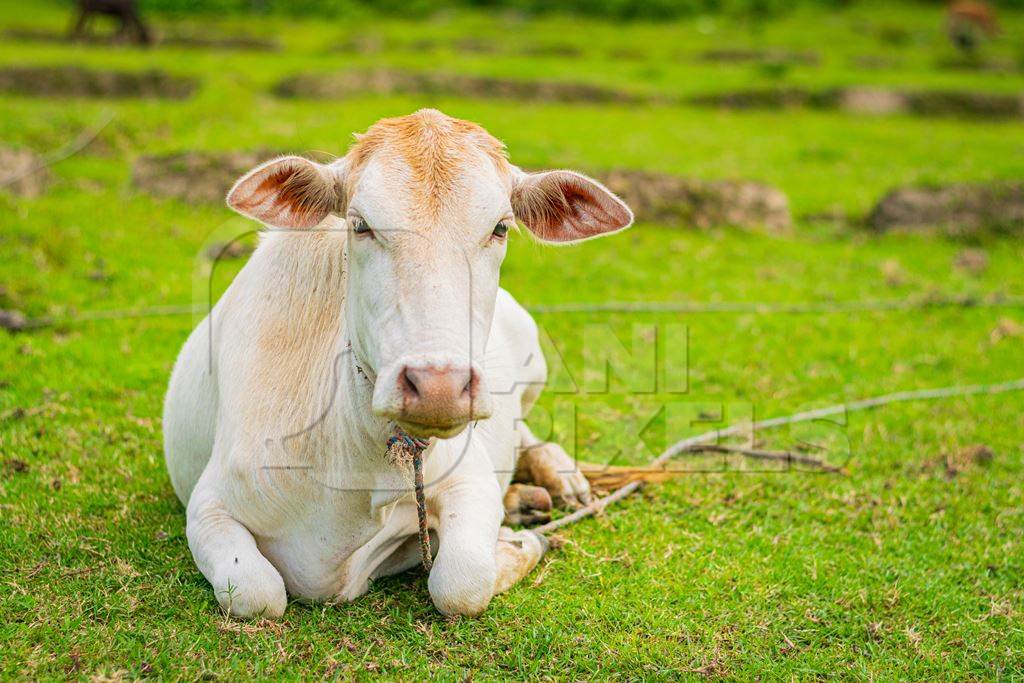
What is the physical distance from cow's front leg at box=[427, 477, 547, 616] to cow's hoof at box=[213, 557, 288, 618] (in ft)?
1.88

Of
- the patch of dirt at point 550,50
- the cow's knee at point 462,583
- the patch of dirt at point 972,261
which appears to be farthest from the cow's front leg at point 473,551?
the patch of dirt at point 550,50

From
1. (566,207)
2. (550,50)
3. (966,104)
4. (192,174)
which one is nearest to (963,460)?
(566,207)

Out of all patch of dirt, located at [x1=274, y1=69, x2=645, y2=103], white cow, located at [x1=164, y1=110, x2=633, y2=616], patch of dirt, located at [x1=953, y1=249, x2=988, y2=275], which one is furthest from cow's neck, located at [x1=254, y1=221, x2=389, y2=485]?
patch of dirt, located at [x1=274, y1=69, x2=645, y2=103]

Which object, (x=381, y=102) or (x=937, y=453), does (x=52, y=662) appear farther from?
(x=381, y=102)

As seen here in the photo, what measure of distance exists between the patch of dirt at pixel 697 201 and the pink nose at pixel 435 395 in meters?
7.69

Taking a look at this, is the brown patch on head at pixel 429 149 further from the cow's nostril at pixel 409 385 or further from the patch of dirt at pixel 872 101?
the patch of dirt at pixel 872 101

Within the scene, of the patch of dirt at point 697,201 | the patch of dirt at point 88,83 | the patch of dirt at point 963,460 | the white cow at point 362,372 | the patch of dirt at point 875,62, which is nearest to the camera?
the white cow at point 362,372

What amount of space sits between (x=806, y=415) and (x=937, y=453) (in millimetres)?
770

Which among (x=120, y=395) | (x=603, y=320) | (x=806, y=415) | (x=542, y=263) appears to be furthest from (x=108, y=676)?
(x=542, y=263)

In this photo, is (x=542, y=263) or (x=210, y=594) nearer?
(x=210, y=594)

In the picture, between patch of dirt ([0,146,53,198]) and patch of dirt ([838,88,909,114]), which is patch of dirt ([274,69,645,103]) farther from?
patch of dirt ([0,146,53,198])

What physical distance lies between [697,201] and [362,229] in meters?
7.81

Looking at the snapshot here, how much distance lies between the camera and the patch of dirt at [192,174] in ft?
32.5

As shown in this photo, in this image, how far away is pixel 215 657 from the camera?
3.51m
